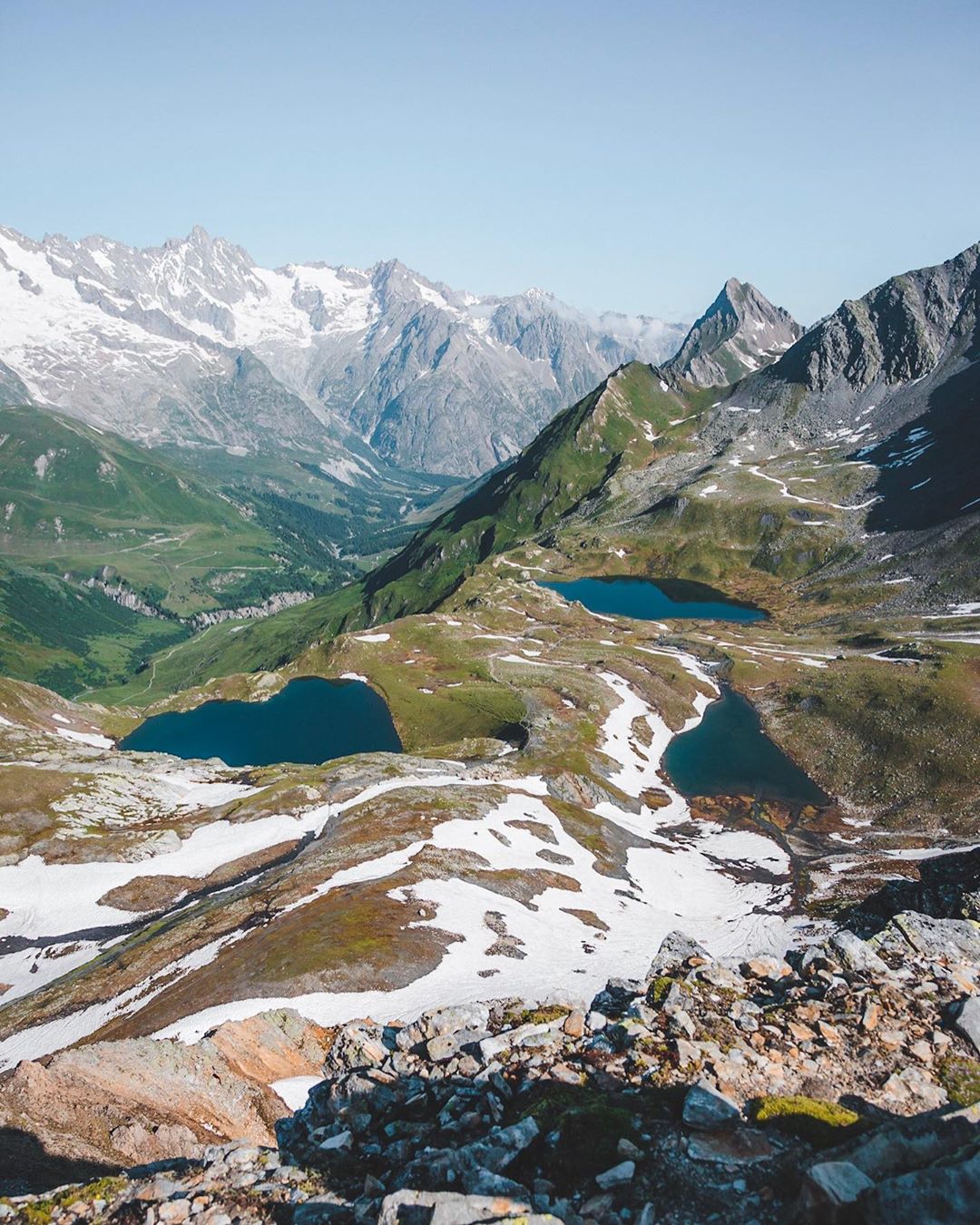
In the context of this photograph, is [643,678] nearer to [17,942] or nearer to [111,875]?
[111,875]

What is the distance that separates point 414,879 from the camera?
64062 millimetres

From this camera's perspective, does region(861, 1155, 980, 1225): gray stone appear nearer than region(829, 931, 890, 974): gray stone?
Yes

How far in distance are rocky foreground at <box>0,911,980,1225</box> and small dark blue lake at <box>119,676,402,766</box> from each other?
126418 millimetres

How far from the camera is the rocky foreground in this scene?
46.2ft

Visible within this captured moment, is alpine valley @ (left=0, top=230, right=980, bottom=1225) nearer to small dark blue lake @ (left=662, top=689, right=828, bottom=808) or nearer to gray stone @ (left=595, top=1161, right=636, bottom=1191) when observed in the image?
gray stone @ (left=595, top=1161, right=636, bottom=1191)

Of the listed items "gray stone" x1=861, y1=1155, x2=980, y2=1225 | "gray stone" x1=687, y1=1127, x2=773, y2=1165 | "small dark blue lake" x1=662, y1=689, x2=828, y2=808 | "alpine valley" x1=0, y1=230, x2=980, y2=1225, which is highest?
"gray stone" x1=861, y1=1155, x2=980, y2=1225

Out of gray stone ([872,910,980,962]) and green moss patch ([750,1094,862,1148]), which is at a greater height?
green moss patch ([750,1094,862,1148])

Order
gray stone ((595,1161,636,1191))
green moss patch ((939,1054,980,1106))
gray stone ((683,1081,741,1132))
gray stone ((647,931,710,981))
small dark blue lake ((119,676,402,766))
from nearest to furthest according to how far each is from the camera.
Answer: gray stone ((595,1161,636,1191)) < gray stone ((683,1081,741,1132)) < green moss patch ((939,1054,980,1106)) < gray stone ((647,931,710,981)) < small dark blue lake ((119,676,402,766))

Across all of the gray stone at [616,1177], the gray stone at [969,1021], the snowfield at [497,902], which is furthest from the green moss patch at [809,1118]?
the snowfield at [497,902]

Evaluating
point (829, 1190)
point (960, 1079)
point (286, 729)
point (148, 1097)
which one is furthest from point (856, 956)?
point (286, 729)

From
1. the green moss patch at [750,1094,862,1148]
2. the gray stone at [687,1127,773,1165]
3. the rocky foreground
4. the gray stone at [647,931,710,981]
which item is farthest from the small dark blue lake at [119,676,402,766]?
the gray stone at [687,1127,773,1165]

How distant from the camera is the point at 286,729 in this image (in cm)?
17075

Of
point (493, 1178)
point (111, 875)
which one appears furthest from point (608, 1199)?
point (111, 875)

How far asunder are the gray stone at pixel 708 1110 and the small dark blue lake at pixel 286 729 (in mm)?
133423
